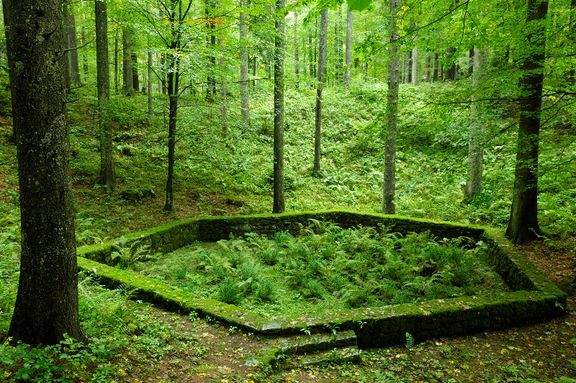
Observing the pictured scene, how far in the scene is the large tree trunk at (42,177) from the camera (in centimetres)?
347

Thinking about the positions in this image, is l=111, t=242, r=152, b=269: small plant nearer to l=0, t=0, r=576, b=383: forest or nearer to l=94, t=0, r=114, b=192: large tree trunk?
l=0, t=0, r=576, b=383: forest

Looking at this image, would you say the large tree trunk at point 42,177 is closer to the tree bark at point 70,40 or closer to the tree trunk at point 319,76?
the tree bark at point 70,40

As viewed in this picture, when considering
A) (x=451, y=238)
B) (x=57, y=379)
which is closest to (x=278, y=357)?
(x=57, y=379)

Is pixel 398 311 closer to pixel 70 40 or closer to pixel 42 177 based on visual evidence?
pixel 42 177

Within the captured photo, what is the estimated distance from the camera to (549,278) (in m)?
7.88

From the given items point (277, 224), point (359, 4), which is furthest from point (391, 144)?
point (359, 4)

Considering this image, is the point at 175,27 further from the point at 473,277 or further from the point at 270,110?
the point at 270,110

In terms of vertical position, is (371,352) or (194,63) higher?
(194,63)

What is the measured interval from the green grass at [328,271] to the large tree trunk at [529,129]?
125cm

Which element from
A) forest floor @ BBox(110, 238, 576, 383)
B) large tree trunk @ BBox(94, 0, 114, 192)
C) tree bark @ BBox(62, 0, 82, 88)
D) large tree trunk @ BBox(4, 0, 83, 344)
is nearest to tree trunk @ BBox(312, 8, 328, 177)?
large tree trunk @ BBox(94, 0, 114, 192)

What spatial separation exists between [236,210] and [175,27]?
20.8ft

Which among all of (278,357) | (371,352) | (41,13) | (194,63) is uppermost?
(194,63)

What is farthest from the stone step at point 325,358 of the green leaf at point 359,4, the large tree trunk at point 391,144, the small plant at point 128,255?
the large tree trunk at point 391,144

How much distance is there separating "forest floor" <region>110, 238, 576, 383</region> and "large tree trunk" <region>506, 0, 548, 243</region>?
297 centimetres
